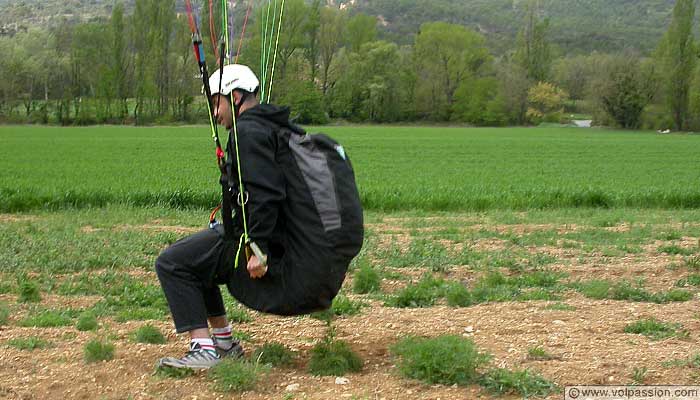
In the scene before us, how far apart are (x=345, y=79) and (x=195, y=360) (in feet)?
317

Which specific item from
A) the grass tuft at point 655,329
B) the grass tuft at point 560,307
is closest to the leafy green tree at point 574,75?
the grass tuft at point 560,307

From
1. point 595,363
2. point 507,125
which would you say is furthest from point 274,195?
point 507,125

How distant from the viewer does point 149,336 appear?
614 cm

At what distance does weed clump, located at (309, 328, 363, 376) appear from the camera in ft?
17.4

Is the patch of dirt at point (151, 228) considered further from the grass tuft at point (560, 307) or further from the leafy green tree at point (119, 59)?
the leafy green tree at point (119, 59)

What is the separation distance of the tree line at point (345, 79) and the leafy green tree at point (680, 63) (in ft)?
0.36

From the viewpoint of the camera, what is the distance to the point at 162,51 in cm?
9325

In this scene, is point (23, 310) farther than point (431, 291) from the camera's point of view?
No

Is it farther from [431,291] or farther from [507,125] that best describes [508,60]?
[431,291]

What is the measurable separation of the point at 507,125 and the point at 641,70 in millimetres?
19065

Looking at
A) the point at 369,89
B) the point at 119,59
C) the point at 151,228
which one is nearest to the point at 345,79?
the point at 369,89

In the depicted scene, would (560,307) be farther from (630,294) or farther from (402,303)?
(402,303)

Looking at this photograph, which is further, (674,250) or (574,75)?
(574,75)

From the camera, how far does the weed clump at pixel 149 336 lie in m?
6.13
